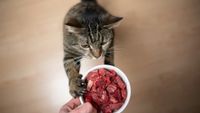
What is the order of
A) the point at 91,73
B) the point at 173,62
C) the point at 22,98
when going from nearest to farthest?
the point at 91,73 < the point at 22,98 < the point at 173,62

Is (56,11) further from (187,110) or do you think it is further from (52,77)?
(187,110)

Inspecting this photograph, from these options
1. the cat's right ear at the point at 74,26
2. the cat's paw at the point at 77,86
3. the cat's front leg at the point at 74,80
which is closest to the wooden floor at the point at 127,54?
the cat's front leg at the point at 74,80

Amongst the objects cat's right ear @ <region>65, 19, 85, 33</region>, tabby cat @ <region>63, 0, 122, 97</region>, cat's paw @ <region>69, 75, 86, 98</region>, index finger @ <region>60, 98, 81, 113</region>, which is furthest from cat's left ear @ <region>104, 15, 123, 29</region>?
index finger @ <region>60, 98, 81, 113</region>

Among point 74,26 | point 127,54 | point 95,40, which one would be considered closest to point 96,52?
point 95,40

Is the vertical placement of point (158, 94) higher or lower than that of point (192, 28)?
lower

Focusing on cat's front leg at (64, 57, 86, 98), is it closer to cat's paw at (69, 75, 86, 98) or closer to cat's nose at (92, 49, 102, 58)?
cat's paw at (69, 75, 86, 98)

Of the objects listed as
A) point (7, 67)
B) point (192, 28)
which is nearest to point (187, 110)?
point (192, 28)
